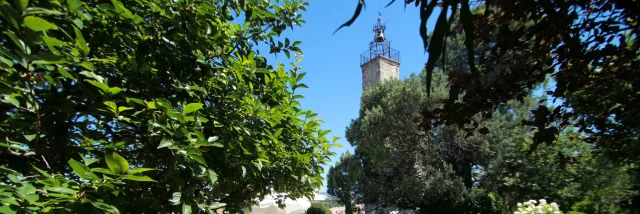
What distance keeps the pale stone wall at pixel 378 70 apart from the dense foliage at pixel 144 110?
1895 cm

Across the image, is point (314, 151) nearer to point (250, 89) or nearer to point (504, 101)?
point (250, 89)

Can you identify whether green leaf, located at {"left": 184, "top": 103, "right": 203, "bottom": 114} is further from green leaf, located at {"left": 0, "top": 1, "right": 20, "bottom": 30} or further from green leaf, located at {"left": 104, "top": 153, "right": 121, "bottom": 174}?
green leaf, located at {"left": 0, "top": 1, "right": 20, "bottom": 30}

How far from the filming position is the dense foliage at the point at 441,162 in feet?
42.3

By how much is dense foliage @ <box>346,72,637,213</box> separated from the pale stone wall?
4.66m

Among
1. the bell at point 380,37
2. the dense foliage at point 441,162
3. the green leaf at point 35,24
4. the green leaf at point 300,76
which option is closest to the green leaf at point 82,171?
the green leaf at point 35,24

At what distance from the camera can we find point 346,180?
17.8 metres

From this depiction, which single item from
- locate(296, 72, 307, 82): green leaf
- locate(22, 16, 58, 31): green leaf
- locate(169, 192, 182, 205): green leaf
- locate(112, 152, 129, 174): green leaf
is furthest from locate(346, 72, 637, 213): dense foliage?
locate(22, 16, 58, 31): green leaf

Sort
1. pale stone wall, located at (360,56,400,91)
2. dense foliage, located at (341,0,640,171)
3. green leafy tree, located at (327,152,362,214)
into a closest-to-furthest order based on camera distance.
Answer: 1. dense foliage, located at (341,0,640,171)
2. green leafy tree, located at (327,152,362,214)
3. pale stone wall, located at (360,56,400,91)

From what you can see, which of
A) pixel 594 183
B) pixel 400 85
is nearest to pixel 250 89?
pixel 594 183

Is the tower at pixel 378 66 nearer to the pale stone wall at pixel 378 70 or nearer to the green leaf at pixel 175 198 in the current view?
the pale stone wall at pixel 378 70

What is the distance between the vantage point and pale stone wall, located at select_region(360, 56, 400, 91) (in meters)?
21.6

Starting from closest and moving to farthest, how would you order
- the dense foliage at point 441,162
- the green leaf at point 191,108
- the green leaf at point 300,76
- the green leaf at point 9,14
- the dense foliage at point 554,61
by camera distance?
1. the green leaf at point 9,14
2. the green leaf at point 191,108
3. the dense foliage at point 554,61
4. the green leaf at point 300,76
5. the dense foliage at point 441,162

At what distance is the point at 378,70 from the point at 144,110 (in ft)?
67.9

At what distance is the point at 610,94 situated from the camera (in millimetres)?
2945
